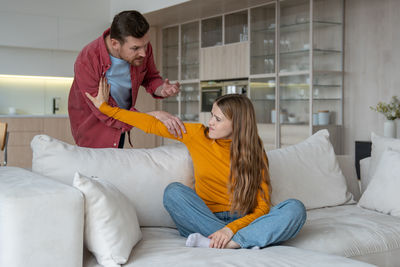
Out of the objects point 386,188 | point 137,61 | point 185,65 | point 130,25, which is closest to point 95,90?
point 137,61

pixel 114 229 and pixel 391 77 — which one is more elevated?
pixel 391 77

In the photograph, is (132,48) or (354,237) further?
(132,48)

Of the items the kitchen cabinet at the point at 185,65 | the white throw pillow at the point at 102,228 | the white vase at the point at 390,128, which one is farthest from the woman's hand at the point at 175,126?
the kitchen cabinet at the point at 185,65

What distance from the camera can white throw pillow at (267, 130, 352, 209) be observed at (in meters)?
2.91

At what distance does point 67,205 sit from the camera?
1.70m

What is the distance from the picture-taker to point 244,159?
2346 mm

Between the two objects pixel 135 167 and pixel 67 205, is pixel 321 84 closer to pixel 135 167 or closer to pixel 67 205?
pixel 135 167

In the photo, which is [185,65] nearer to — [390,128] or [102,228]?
[390,128]

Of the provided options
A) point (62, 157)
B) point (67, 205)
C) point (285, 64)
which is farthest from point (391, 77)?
point (67, 205)

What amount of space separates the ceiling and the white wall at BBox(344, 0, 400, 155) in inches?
46.7

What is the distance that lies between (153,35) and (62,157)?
6587 millimetres

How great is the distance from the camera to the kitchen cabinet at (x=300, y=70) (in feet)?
20.0

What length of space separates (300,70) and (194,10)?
2.01 meters

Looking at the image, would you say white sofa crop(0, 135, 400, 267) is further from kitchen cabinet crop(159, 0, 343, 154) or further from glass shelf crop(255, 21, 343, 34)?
glass shelf crop(255, 21, 343, 34)
